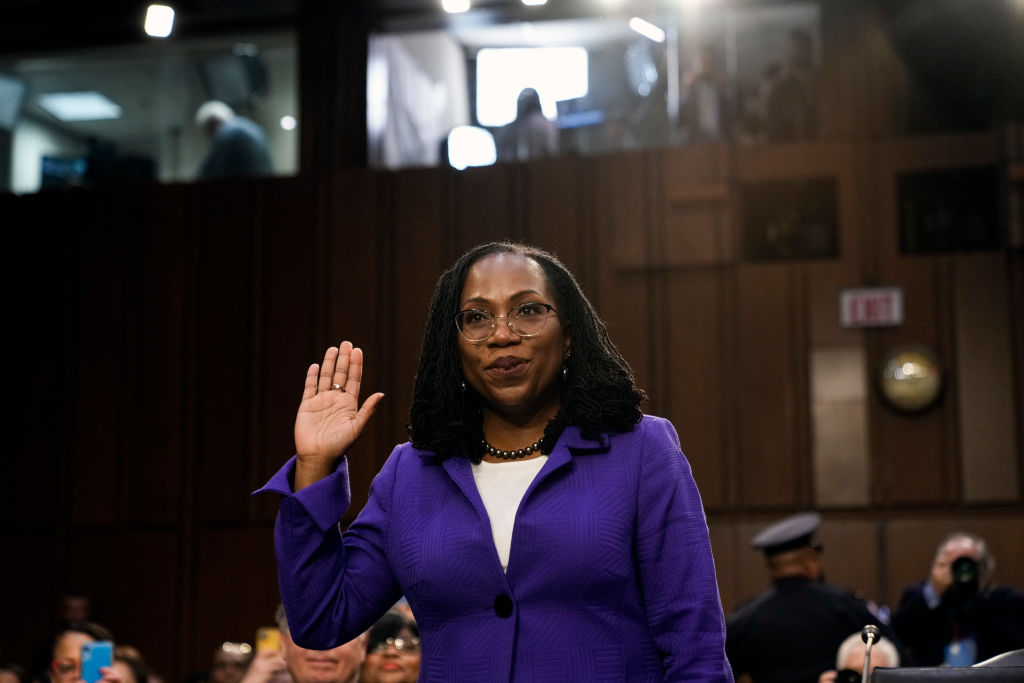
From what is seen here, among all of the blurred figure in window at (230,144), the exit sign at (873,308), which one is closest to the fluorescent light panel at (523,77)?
the blurred figure in window at (230,144)

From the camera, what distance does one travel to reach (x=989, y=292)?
296 inches

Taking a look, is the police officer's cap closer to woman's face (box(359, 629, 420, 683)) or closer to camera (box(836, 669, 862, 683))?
woman's face (box(359, 629, 420, 683))

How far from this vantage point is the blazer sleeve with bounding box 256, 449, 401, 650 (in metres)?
1.86

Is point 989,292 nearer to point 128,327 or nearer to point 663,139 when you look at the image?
point 663,139

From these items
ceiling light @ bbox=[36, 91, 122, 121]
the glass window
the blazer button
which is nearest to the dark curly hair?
the blazer button

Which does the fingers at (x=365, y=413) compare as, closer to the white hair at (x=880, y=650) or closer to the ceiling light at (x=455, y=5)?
the white hair at (x=880, y=650)

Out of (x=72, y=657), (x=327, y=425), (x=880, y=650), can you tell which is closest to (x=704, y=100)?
(x=880, y=650)

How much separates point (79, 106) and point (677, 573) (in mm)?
8095

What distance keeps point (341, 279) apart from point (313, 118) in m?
1.16

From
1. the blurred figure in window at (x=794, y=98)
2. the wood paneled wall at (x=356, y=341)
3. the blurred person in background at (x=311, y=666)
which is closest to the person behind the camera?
the blurred person in background at (x=311, y=666)

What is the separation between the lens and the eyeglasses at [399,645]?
4.13m

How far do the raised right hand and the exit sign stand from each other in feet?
20.0

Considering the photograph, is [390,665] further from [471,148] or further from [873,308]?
[471,148]

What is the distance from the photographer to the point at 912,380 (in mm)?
7484
